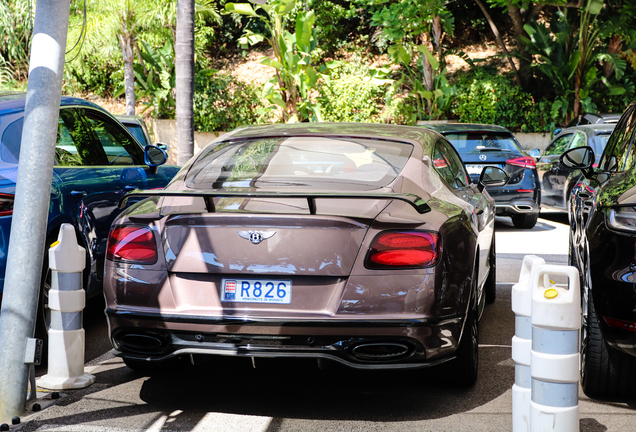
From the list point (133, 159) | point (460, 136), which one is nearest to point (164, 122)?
point (460, 136)

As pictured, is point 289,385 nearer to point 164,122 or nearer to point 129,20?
point 129,20

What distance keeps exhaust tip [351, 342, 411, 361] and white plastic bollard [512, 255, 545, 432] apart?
603mm

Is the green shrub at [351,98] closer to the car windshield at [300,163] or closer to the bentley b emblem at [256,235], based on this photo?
the car windshield at [300,163]

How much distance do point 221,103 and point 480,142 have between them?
44.1 feet

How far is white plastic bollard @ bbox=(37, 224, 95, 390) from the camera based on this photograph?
13.7 feet

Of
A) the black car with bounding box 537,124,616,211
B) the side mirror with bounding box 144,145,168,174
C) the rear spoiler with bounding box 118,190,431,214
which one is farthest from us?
the black car with bounding box 537,124,616,211

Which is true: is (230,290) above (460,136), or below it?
below

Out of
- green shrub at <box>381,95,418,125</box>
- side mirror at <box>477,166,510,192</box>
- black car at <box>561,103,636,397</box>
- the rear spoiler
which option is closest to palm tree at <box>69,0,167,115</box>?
green shrub at <box>381,95,418,125</box>

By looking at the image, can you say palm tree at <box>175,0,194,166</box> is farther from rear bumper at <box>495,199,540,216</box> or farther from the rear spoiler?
the rear spoiler

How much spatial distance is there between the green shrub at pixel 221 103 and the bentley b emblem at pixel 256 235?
1913 centimetres

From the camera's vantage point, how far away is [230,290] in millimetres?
3615

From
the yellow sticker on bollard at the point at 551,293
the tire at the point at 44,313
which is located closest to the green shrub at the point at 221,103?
the tire at the point at 44,313

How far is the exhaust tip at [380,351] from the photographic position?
355cm

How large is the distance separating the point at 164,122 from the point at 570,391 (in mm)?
21548
